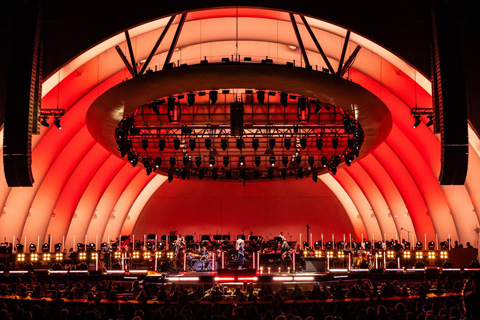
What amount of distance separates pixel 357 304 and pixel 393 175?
17932mm

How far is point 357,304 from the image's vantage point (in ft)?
45.3

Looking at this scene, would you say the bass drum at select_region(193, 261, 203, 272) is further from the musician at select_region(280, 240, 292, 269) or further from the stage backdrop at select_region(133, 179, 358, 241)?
the stage backdrop at select_region(133, 179, 358, 241)

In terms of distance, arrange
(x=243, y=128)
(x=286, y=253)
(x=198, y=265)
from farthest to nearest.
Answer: (x=198, y=265) < (x=286, y=253) < (x=243, y=128)

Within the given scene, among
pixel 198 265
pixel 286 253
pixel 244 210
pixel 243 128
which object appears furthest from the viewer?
pixel 244 210

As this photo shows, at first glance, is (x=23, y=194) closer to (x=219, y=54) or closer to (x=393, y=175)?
(x=219, y=54)

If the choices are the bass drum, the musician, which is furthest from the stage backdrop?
the bass drum

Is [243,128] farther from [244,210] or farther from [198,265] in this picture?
[244,210]

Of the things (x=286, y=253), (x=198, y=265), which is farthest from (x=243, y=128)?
(x=198, y=265)

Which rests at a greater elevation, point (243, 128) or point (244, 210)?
point (243, 128)

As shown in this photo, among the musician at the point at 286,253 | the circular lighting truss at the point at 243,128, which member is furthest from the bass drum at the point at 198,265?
the circular lighting truss at the point at 243,128

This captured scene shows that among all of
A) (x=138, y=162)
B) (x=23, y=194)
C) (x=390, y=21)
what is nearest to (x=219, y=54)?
(x=138, y=162)

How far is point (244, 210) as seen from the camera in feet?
143

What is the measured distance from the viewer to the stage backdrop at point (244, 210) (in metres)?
Answer: 43.1

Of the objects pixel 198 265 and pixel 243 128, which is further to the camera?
pixel 198 265
